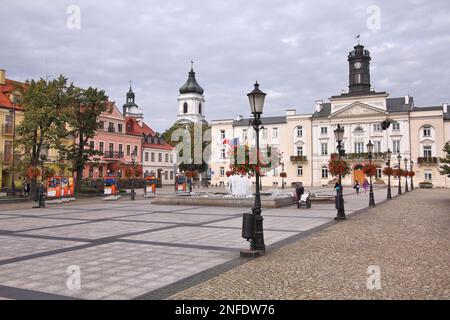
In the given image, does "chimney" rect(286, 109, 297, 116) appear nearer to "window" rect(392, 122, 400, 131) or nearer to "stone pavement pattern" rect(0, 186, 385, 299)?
"window" rect(392, 122, 400, 131)

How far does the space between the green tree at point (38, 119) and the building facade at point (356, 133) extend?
29177mm

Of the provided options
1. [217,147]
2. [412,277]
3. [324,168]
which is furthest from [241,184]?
[217,147]

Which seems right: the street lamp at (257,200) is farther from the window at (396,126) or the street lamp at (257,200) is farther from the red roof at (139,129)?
the window at (396,126)

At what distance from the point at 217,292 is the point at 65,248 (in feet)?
18.1

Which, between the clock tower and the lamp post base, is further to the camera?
the clock tower

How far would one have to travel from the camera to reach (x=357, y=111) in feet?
216

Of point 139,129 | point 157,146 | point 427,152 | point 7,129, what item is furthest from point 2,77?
point 427,152

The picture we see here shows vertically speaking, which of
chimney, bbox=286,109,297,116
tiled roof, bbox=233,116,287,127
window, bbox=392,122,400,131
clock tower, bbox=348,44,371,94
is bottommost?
window, bbox=392,122,400,131

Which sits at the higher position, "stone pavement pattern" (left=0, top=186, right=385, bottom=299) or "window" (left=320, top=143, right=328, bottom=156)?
"window" (left=320, top=143, right=328, bottom=156)

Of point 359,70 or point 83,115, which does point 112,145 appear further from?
point 359,70

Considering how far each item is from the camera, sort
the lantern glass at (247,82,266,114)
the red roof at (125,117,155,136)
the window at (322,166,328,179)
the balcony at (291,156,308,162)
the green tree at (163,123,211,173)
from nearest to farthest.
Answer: the lantern glass at (247,82,266,114), the red roof at (125,117,155,136), the window at (322,166,328,179), the balcony at (291,156,308,162), the green tree at (163,123,211,173)

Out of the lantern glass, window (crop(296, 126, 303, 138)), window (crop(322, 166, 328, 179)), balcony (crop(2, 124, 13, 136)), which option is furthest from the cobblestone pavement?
window (crop(296, 126, 303, 138))

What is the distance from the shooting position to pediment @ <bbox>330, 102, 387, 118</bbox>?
64438mm

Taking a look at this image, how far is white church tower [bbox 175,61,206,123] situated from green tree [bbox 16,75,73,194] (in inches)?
2583
